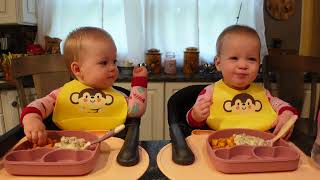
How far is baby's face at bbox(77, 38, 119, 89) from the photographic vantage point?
105 centimetres

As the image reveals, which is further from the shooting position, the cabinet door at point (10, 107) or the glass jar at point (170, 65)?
the glass jar at point (170, 65)

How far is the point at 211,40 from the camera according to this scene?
7.78ft

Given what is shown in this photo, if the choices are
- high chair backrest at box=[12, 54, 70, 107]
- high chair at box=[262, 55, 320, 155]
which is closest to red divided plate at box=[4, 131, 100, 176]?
high chair backrest at box=[12, 54, 70, 107]

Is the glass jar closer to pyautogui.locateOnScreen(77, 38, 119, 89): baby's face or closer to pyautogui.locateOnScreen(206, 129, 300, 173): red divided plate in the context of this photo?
pyautogui.locateOnScreen(77, 38, 119, 89): baby's face

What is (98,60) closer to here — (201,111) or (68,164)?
(201,111)

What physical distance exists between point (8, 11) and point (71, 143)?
1681 millimetres

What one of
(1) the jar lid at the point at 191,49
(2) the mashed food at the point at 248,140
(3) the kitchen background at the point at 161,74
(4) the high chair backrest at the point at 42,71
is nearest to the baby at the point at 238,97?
(2) the mashed food at the point at 248,140

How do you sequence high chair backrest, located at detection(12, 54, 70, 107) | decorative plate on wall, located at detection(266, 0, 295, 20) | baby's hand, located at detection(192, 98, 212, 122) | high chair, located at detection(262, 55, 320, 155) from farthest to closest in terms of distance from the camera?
decorative plate on wall, located at detection(266, 0, 295, 20), high chair, located at detection(262, 55, 320, 155), high chair backrest, located at detection(12, 54, 70, 107), baby's hand, located at detection(192, 98, 212, 122)

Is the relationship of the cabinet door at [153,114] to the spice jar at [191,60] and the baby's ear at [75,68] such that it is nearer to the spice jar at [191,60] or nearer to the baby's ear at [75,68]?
the spice jar at [191,60]

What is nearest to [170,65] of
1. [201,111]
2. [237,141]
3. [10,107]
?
[10,107]

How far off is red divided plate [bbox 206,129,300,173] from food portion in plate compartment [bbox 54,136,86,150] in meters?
0.29

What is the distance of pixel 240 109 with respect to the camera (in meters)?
1.07

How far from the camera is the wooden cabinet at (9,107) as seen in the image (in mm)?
2118

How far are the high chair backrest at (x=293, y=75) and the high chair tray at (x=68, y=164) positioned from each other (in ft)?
4.45
